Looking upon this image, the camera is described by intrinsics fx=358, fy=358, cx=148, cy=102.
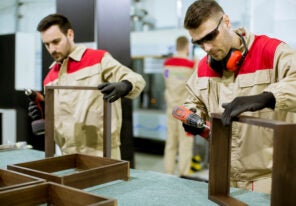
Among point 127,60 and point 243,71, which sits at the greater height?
point 127,60

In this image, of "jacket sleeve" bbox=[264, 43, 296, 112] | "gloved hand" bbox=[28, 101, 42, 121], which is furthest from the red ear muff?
"gloved hand" bbox=[28, 101, 42, 121]

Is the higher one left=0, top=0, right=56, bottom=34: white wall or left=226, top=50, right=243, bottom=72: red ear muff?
left=0, top=0, right=56, bottom=34: white wall

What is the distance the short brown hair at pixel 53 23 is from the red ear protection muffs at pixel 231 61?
40.0 inches

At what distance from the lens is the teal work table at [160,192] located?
134cm

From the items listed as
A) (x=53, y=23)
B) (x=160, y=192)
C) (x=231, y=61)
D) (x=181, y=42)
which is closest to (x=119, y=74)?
(x=53, y=23)

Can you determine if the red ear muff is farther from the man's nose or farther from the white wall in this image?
the white wall

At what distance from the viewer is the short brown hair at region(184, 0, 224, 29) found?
5.03ft

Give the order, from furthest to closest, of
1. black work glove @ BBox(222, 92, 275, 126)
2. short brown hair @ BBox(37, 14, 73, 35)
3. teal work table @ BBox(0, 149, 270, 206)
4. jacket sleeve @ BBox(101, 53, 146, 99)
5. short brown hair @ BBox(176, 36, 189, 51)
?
short brown hair @ BBox(176, 36, 189, 51) < short brown hair @ BBox(37, 14, 73, 35) < jacket sleeve @ BBox(101, 53, 146, 99) < teal work table @ BBox(0, 149, 270, 206) < black work glove @ BBox(222, 92, 275, 126)

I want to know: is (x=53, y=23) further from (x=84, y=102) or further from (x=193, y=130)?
(x=193, y=130)

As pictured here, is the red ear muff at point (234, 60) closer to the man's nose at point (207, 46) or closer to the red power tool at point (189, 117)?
the man's nose at point (207, 46)

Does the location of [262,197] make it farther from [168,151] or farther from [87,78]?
[168,151]

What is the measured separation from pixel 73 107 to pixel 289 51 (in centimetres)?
133

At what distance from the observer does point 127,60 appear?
2945 mm

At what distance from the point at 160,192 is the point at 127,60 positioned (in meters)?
1.68
